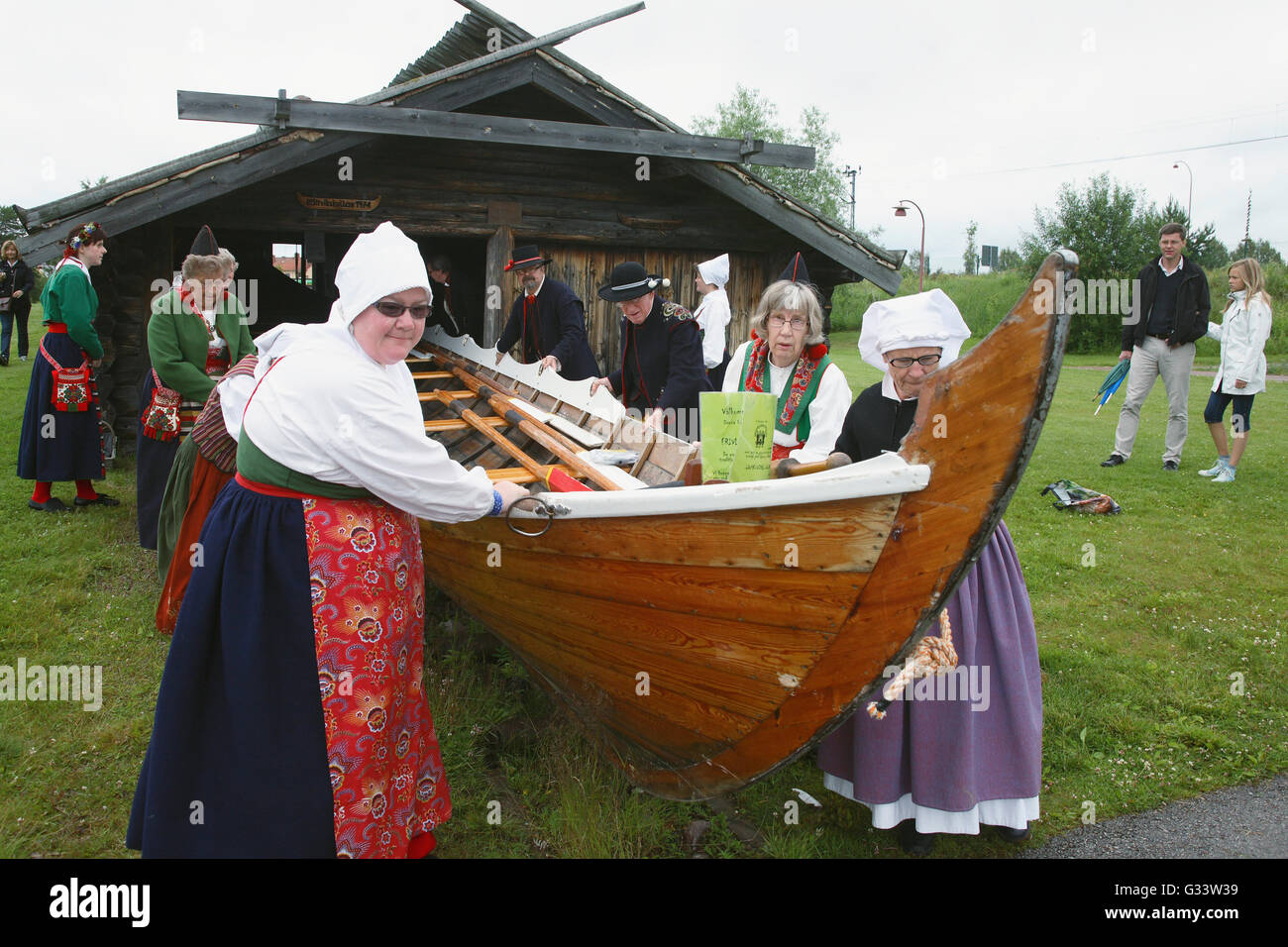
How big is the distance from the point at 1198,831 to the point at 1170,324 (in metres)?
5.98

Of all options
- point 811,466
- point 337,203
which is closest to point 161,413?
point 337,203

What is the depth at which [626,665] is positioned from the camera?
8.98 ft

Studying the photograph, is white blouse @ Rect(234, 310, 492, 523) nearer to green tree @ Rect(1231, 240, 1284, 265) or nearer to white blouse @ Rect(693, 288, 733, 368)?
white blouse @ Rect(693, 288, 733, 368)

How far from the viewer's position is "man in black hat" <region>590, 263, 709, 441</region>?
481 centimetres

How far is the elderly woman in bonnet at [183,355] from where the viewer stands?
448cm

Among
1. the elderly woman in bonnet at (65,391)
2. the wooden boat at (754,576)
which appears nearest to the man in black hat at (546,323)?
the wooden boat at (754,576)

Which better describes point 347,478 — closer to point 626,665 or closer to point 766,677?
point 626,665

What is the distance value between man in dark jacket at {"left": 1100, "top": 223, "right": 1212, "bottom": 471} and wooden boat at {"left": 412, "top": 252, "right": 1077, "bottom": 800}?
627 cm

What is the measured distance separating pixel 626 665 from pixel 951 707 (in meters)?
1.01

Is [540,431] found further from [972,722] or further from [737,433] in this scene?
[972,722]

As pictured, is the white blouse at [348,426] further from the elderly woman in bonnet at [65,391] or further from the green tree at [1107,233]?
the green tree at [1107,233]

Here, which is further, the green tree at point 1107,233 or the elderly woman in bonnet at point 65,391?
the green tree at point 1107,233

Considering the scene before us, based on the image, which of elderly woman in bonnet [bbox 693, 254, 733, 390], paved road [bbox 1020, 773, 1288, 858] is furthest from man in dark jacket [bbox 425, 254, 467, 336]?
paved road [bbox 1020, 773, 1288, 858]

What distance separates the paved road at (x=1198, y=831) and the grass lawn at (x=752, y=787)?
2.8 inches
